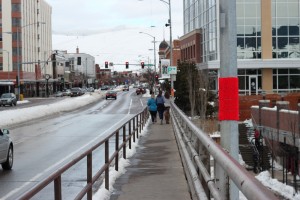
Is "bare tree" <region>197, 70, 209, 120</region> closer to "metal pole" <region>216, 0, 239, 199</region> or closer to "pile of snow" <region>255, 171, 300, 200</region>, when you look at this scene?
"pile of snow" <region>255, 171, 300, 200</region>

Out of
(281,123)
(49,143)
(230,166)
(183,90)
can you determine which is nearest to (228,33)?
(230,166)

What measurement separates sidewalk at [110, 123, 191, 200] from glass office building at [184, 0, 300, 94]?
4157 centimetres

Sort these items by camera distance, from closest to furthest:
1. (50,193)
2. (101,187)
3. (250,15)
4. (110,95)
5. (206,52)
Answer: (50,193) → (101,187) → (250,15) → (206,52) → (110,95)

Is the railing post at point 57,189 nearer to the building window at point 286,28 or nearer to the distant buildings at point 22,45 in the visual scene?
the building window at point 286,28

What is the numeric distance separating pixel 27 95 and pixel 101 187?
364ft

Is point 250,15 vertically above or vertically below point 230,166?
above

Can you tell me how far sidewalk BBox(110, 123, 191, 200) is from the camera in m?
9.50

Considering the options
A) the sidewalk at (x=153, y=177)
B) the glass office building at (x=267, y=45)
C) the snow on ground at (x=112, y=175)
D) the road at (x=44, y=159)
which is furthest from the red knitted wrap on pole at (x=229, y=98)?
the glass office building at (x=267, y=45)

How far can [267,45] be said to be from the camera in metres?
57.8

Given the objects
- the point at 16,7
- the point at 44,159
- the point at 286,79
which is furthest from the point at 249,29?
the point at 16,7

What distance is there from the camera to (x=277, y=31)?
191ft

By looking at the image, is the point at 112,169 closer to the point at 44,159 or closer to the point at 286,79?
the point at 44,159

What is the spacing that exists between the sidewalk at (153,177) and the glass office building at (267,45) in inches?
1636

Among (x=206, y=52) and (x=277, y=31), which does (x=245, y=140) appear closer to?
(x=277, y=31)
